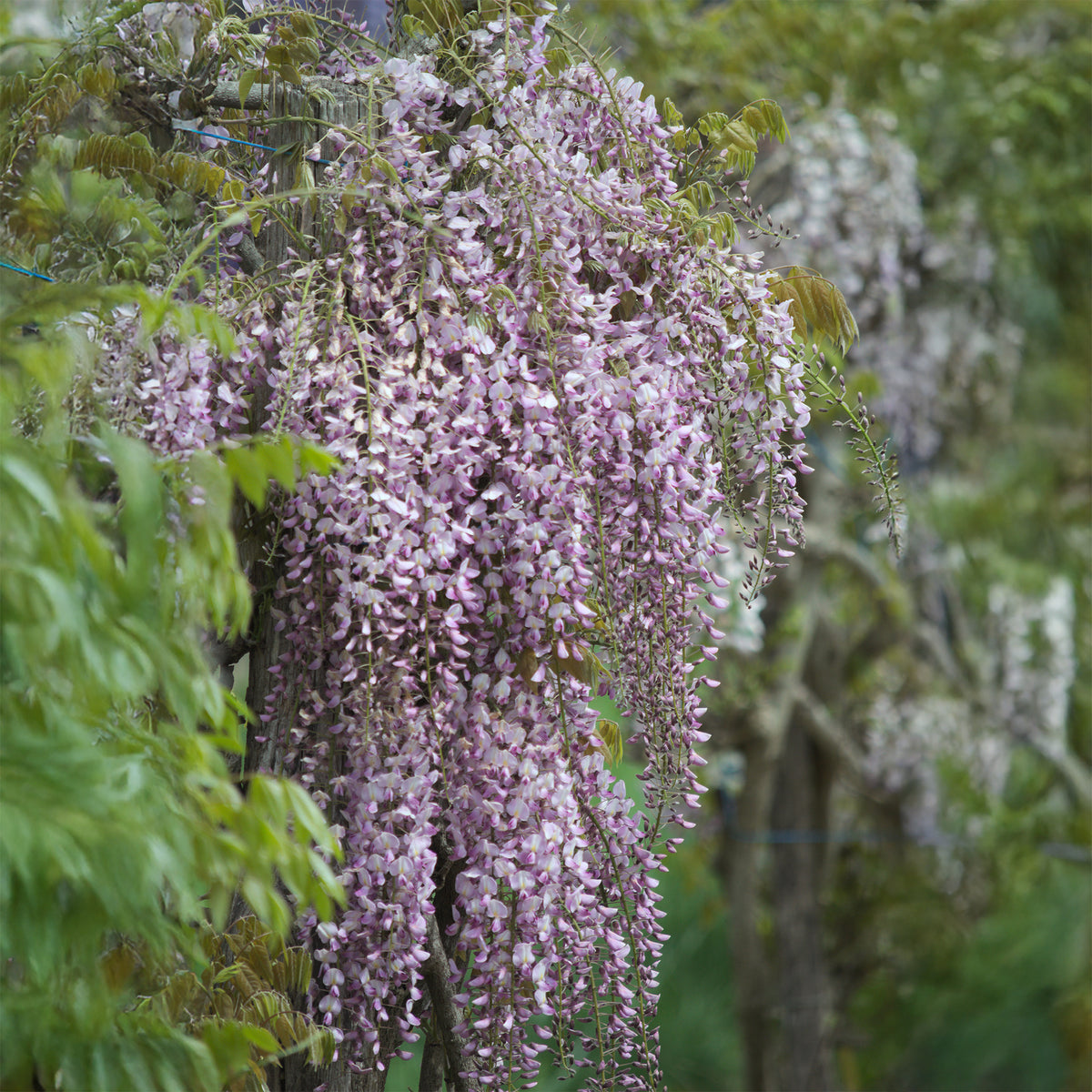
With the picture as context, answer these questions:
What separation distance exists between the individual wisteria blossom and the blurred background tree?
2.32m

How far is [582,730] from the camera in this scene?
4.47 ft

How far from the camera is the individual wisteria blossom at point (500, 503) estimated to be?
125 cm

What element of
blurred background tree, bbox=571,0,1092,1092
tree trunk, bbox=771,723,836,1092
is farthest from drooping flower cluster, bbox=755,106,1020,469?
tree trunk, bbox=771,723,836,1092

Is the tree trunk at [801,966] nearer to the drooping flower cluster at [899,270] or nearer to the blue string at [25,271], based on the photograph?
the drooping flower cluster at [899,270]

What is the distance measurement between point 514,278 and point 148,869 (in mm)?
758

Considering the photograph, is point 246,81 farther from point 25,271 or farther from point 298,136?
point 25,271

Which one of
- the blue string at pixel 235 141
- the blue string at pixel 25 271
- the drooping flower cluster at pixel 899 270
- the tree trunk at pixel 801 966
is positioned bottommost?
the tree trunk at pixel 801 966

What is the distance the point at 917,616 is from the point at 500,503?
12.0ft

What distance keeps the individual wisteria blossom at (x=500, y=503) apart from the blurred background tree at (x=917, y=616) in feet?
7.61

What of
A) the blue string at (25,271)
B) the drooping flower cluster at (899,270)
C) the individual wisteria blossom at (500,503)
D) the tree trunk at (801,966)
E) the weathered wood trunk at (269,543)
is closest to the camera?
the individual wisteria blossom at (500,503)

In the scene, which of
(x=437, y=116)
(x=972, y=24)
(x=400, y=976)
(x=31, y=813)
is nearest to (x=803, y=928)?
(x=972, y=24)

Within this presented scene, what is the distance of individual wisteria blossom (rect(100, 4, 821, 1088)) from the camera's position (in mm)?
1254

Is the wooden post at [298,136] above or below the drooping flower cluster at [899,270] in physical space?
below

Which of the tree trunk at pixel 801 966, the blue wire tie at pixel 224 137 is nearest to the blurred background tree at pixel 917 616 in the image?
the tree trunk at pixel 801 966
